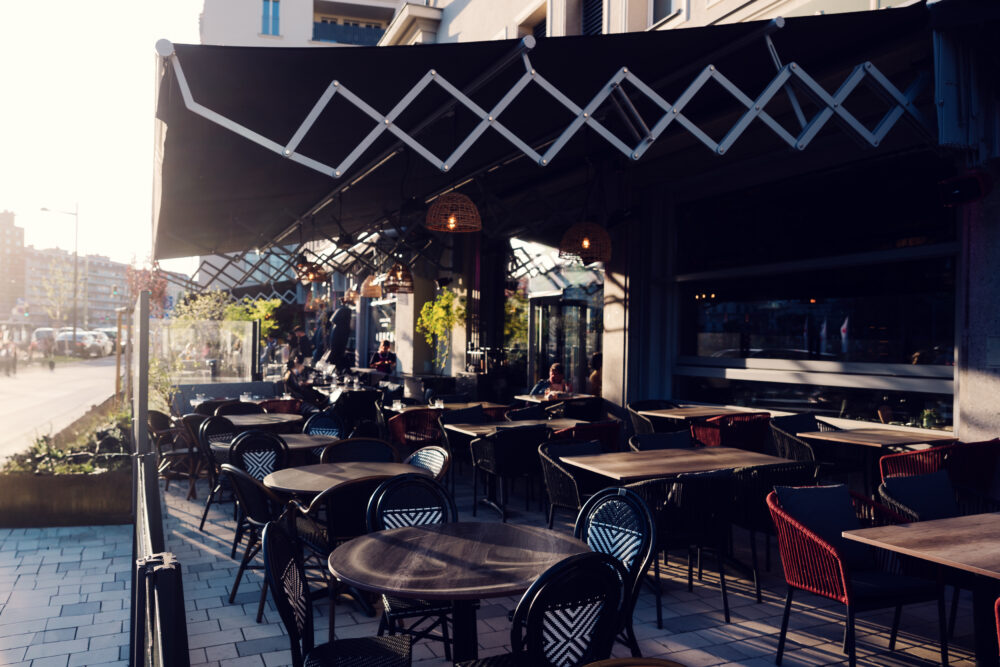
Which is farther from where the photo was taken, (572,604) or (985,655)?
(985,655)

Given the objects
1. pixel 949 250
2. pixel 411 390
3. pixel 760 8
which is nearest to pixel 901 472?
pixel 949 250

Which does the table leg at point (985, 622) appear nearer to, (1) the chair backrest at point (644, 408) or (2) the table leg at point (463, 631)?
(2) the table leg at point (463, 631)

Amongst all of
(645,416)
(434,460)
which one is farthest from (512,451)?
(645,416)

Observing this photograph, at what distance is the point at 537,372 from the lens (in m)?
11.7

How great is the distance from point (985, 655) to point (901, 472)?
7.70ft

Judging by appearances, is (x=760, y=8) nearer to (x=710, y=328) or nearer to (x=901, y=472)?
(x=710, y=328)

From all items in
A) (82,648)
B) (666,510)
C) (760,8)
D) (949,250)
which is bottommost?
(82,648)

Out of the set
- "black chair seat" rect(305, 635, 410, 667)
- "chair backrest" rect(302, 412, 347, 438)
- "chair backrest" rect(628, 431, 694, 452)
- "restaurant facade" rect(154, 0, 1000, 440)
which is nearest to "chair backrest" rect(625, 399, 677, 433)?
"restaurant facade" rect(154, 0, 1000, 440)

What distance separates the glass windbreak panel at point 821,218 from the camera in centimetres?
609

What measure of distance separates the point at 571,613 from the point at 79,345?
4010 cm

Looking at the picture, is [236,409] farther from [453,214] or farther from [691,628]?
[691,628]

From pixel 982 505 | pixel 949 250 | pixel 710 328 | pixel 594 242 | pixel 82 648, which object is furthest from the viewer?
pixel 710 328

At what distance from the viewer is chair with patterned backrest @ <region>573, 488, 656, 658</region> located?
8.83ft

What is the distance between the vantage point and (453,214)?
260 inches
